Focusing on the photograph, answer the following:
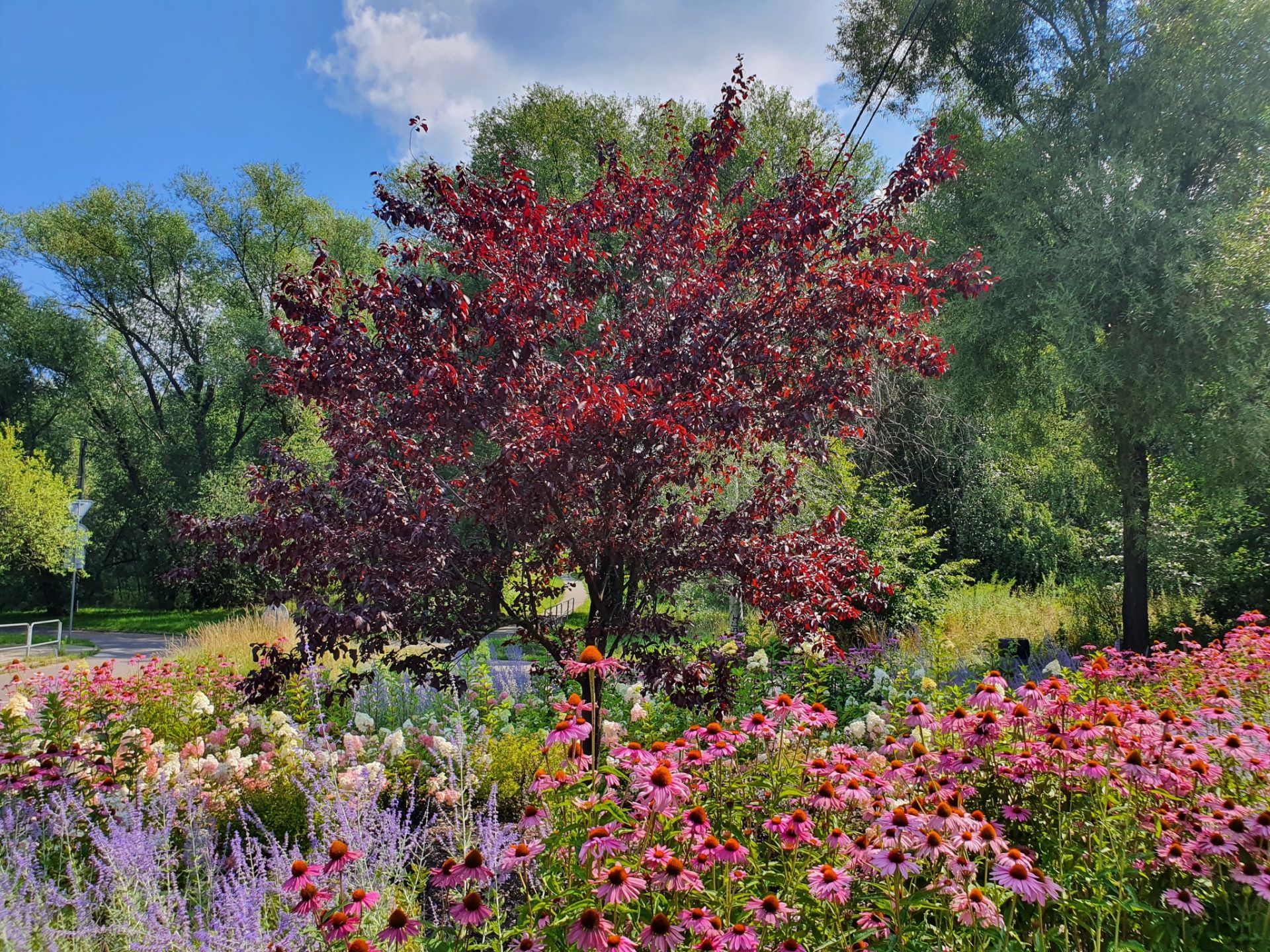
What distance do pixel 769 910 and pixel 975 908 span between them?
0.49 meters

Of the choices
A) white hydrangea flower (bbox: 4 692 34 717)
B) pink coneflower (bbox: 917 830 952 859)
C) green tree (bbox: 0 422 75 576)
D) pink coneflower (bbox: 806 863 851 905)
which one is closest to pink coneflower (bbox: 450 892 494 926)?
pink coneflower (bbox: 806 863 851 905)

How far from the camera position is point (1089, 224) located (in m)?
8.16

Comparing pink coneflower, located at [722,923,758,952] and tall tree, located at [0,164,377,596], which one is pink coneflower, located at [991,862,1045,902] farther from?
tall tree, located at [0,164,377,596]

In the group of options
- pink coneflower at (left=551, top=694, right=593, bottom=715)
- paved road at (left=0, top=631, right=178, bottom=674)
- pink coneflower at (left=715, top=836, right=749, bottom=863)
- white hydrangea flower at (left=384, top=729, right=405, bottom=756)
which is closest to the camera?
pink coneflower at (left=715, top=836, right=749, bottom=863)

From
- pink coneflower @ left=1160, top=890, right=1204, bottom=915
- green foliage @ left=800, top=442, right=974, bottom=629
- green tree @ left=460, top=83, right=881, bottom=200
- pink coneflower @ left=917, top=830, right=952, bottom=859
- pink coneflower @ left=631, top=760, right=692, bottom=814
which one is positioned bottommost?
pink coneflower @ left=1160, top=890, right=1204, bottom=915

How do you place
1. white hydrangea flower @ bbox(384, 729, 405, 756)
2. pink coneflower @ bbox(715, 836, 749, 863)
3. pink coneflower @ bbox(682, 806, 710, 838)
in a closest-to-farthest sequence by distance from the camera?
pink coneflower @ bbox(715, 836, 749, 863), pink coneflower @ bbox(682, 806, 710, 838), white hydrangea flower @ bbox(384, 729, 405, 756)

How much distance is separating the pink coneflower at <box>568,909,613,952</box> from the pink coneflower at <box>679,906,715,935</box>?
0.19 meters

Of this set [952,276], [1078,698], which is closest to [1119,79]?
[952,276]

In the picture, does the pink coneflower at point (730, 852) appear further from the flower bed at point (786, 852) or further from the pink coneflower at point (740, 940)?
the pink coneflower at point (740, 940)

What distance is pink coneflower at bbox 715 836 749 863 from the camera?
1798mm

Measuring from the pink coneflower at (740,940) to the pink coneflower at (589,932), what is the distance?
27cm

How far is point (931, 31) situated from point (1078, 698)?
1083 cm

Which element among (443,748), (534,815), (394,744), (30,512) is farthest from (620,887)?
(30,512)

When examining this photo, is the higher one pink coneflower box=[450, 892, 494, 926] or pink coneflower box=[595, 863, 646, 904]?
pink coneflower box=[595, 863, 646, 904]
